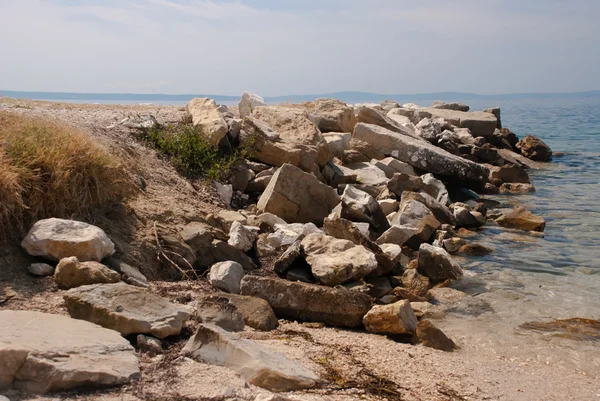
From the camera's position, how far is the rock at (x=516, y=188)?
1392 centimetres

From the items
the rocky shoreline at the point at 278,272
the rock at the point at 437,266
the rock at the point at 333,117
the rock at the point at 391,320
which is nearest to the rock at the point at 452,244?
the rocky shoreline at the point at 278,272

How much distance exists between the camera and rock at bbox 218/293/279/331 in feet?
15.7

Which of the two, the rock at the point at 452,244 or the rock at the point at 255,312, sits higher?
the rock at the point at 255,312

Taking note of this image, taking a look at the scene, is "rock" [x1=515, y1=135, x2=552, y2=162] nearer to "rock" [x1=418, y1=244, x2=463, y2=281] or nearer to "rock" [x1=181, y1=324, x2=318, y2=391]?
"rock" [x1=418, y1=244, x2=463, y2=281]

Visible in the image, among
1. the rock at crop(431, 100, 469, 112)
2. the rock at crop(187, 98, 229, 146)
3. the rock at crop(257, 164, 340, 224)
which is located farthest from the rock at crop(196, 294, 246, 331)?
the rock at crop(431, 100, 469, 112)

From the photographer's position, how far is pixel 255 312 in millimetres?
4859

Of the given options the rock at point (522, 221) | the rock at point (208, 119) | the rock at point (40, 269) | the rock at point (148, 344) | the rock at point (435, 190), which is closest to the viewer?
the rock at point (148, 344)

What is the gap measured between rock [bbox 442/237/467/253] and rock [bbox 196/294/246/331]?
4.52 m

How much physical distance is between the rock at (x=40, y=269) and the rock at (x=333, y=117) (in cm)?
795

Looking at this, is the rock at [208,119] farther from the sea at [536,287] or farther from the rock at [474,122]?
the rock at [474,122]

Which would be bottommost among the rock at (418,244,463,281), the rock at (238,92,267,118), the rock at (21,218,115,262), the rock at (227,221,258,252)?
the rock at (418,244,463,281)

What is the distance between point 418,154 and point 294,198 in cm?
482

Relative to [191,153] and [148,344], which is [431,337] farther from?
[191,153]

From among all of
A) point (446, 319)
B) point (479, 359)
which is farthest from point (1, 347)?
point (446, 319)
